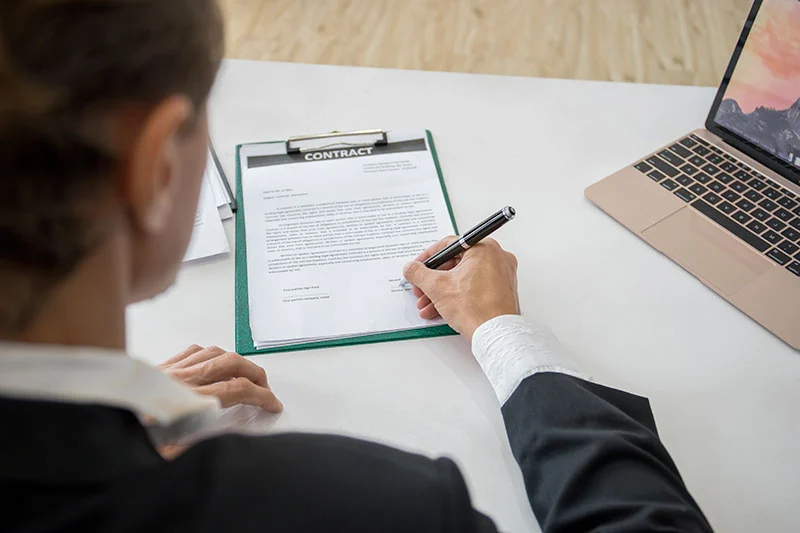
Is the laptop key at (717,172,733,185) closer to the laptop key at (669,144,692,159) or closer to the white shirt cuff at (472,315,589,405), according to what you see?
the laptop key at (669,144,692,159)

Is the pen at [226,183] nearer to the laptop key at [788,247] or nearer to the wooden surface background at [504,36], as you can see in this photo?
the wooden surface background at [504,36]

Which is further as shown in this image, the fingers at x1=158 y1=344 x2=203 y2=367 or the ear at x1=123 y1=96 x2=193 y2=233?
the fingers at x1=158 y1=344 x2=203 y2=367

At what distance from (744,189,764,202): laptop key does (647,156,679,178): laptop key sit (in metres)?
0.09

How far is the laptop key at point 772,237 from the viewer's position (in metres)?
0.90

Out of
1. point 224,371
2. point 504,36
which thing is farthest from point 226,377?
point 504,36

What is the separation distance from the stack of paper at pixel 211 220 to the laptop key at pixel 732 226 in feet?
2.00

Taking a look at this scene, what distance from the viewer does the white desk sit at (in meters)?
0.72

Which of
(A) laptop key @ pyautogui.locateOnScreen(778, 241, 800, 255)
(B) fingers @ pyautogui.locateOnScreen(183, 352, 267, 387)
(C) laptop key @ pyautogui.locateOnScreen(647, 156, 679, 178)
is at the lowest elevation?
(B) fingers @ pyautogui.locateOnScreen(183, 352, 267, 387)

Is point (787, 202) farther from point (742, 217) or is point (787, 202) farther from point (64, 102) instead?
point (64, 102)

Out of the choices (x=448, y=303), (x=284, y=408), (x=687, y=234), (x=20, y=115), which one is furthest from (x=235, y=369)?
(x=687, y=234)

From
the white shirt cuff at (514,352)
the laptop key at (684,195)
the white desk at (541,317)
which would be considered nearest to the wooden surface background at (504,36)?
the white desk at (541,317)

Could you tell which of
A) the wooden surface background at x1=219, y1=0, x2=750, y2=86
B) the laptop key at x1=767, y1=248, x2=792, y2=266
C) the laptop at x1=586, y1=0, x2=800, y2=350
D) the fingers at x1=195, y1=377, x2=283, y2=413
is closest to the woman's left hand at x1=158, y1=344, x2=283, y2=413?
the fingers at x1=195, y1=377, x2=283, y2=413

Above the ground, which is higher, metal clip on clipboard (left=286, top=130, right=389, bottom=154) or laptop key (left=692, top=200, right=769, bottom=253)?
metal clip on clipboard (left=286, top=130, right=389, bottom=154)

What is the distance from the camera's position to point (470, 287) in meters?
0.81
